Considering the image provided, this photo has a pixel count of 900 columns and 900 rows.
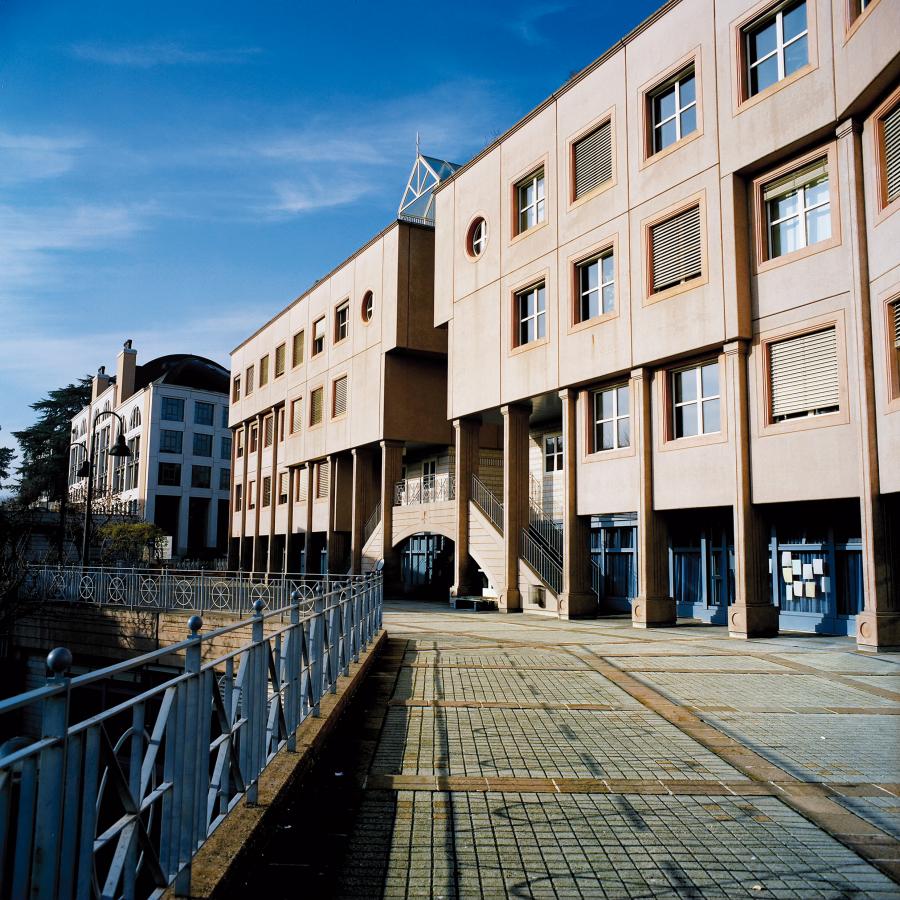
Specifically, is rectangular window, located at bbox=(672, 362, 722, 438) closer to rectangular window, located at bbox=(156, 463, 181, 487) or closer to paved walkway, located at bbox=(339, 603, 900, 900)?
paved walkway, located at bbox=(339, 603, 900, 900)

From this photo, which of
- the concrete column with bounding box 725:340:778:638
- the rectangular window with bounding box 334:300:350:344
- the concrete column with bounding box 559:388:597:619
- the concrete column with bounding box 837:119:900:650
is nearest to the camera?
the concrete column with bounding box 837:119:900:650

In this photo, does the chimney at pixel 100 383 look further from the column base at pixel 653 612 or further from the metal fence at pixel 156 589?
the column base at pixel 653 612

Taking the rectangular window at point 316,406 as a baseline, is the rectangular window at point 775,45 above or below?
above

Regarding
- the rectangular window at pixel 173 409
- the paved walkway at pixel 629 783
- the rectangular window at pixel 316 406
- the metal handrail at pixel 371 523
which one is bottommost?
the paved walkway at pixel 629 783

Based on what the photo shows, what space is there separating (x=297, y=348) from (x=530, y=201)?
2014cm

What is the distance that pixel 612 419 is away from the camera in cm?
2122

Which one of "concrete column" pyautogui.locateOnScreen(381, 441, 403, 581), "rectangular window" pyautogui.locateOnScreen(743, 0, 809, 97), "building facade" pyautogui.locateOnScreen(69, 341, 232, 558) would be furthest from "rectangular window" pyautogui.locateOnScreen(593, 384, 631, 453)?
"building facade" pyautogui.locateOnScreen(69, 341, 232, 558)

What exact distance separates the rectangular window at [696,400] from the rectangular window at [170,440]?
2256 inches

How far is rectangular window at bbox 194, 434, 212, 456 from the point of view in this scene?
232 feet

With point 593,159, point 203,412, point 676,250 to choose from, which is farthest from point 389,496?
point 203,412

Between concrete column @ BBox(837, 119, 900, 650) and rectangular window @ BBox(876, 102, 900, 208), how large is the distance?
1.61 feet

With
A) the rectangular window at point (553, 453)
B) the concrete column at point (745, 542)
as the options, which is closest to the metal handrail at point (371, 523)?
the rectangular window at point (553, 453)

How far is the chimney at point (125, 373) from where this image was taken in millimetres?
77000

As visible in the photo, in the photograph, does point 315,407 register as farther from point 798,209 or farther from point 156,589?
point 798,209
